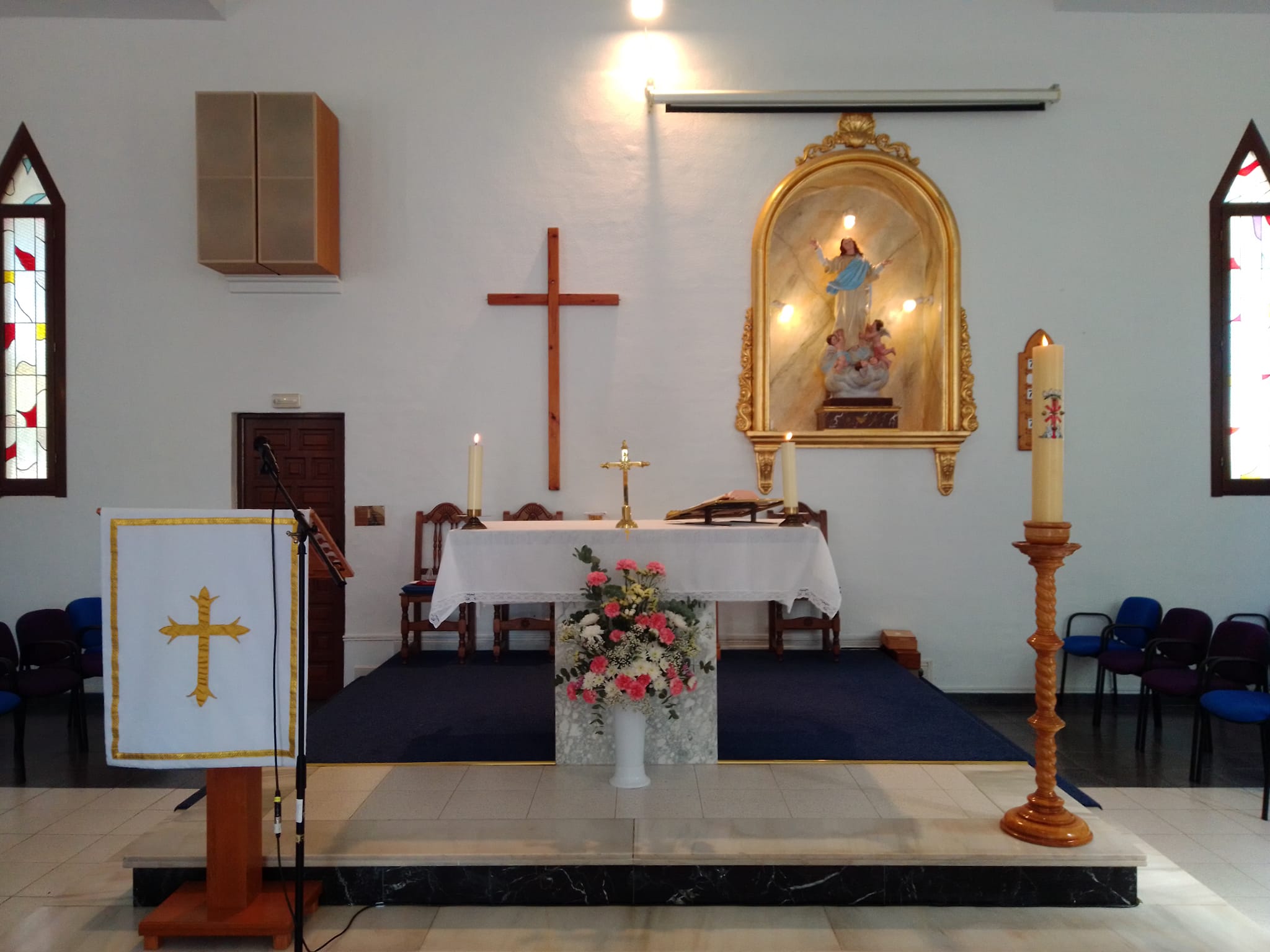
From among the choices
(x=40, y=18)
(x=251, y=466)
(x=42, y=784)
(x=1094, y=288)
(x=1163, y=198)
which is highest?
(x=40, y=18)

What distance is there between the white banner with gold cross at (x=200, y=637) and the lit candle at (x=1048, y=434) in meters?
2.51

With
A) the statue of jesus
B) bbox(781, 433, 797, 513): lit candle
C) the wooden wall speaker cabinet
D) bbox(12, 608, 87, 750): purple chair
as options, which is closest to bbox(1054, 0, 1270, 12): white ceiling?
the statue of jesus

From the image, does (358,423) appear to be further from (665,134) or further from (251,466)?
(665,134)

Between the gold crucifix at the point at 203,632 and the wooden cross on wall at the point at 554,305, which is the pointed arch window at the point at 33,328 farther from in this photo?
the gold crucifix at the point at 203,632

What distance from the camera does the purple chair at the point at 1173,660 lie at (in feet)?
15.4

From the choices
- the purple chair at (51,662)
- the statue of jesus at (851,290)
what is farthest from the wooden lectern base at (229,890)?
the statue of jesus at (851,290)

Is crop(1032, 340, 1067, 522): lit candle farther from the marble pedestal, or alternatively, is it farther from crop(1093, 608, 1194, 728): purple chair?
crop(1093, 608, 1194, 728): purple chair

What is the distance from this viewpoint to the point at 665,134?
6.04 metres

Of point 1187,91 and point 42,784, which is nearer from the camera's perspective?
point 42,784

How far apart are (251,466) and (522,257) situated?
2.36 meters

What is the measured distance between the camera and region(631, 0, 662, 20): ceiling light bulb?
5.73 meters

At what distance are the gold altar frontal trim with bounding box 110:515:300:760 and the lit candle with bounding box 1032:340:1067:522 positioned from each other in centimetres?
250

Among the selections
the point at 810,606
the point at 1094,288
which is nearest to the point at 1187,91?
the point at 1094,288

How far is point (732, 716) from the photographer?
14.7 ft
